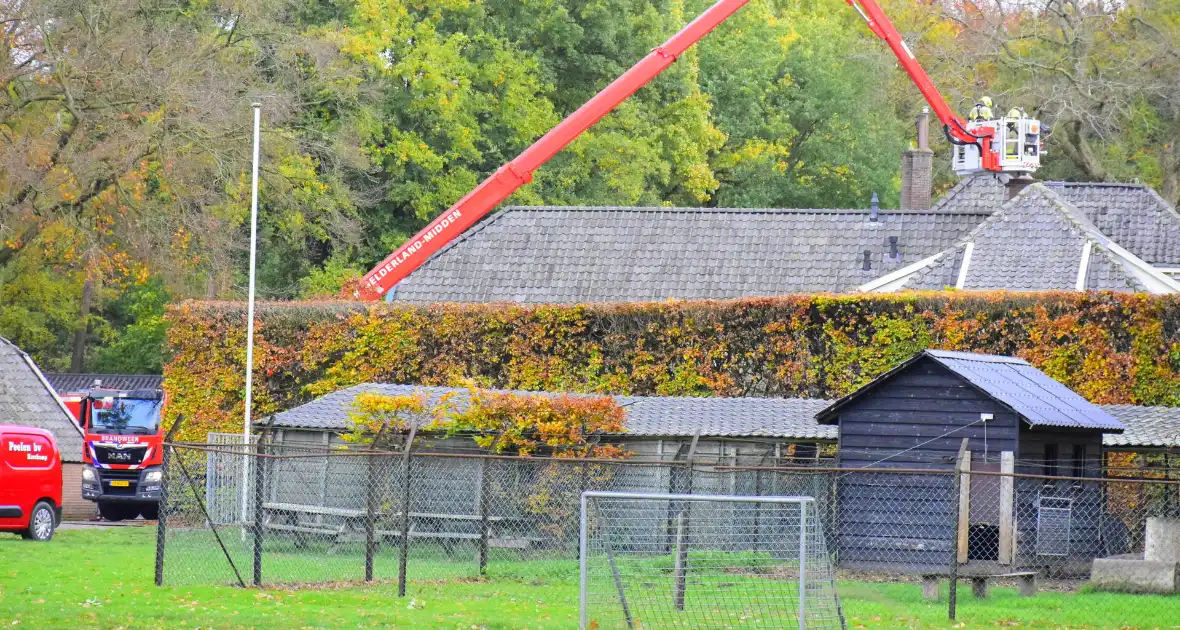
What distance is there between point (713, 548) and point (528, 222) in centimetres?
1829

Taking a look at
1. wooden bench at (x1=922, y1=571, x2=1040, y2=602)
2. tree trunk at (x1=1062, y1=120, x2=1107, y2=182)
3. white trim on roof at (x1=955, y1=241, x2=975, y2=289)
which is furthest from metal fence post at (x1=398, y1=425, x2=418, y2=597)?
tree trunk at (x1=1062, y1=120, x2=1107, y2=182)

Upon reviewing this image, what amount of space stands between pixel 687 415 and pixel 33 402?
47.2 feet

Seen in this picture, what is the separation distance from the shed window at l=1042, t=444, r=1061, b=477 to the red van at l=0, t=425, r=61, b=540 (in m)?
14.3

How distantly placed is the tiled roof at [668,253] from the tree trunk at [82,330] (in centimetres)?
2327

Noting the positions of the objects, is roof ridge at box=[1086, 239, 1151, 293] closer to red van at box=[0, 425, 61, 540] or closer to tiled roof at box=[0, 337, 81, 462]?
red van at box=[0, 425, 61, 540]

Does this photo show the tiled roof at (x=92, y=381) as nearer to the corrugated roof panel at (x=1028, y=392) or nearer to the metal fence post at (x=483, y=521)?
the metal fence post at (x=483, y=521)

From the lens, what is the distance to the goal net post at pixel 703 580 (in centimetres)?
1362

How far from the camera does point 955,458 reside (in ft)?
66.4

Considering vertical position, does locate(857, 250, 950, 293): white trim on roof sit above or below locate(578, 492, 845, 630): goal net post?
above

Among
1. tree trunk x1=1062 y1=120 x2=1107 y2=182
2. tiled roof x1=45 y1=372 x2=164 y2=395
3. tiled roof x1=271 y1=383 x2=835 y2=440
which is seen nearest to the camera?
tiled roof x1=271 y1=383 x2=835 y2=440

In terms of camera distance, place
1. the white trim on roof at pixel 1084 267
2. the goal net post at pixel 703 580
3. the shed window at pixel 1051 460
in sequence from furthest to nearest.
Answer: the white trim on roof at pixel 1084 267
the shed window at pixel 1051 460
the goal net post at pixel 703 580

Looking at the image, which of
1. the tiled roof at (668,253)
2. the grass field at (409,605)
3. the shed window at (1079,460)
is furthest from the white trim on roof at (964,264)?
the grass field at (409,605)

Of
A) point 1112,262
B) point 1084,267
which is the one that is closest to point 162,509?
point 1084,267

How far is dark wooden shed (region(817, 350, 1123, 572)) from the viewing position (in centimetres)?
1959
